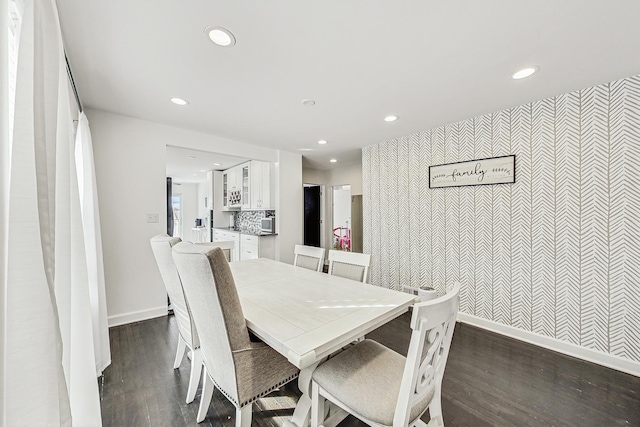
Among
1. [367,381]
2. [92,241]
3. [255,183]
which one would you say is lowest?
[367,381]

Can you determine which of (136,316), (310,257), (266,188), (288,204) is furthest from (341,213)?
(136,316)

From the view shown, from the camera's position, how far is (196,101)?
93.4 inches

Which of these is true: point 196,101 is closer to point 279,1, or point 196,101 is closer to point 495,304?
point 279,1

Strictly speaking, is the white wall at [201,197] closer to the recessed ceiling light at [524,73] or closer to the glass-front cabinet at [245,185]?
the glass-front cabinet at [245,185]

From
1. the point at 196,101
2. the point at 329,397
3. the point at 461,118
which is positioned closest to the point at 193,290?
the point at 329,397

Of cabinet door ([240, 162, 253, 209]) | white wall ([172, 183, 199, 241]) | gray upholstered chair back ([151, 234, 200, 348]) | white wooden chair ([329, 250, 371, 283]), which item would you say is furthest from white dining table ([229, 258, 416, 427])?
white wall ([172, 183, 199, 241])

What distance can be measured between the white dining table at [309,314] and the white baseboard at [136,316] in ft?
Answer: 5.55

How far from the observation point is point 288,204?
14.6 feet

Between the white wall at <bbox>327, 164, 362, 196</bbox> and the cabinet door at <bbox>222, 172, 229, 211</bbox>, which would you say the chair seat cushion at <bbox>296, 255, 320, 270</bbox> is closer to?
the white wall at <bbox>327, 164, 362, 196</bbox>

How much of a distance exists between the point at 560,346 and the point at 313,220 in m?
4.85

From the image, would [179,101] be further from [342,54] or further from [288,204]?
[288,204]

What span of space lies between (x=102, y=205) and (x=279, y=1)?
2.76 metres

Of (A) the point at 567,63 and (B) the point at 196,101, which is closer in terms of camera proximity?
(A) the point at 567,63

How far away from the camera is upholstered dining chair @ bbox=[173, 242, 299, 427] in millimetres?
1044
